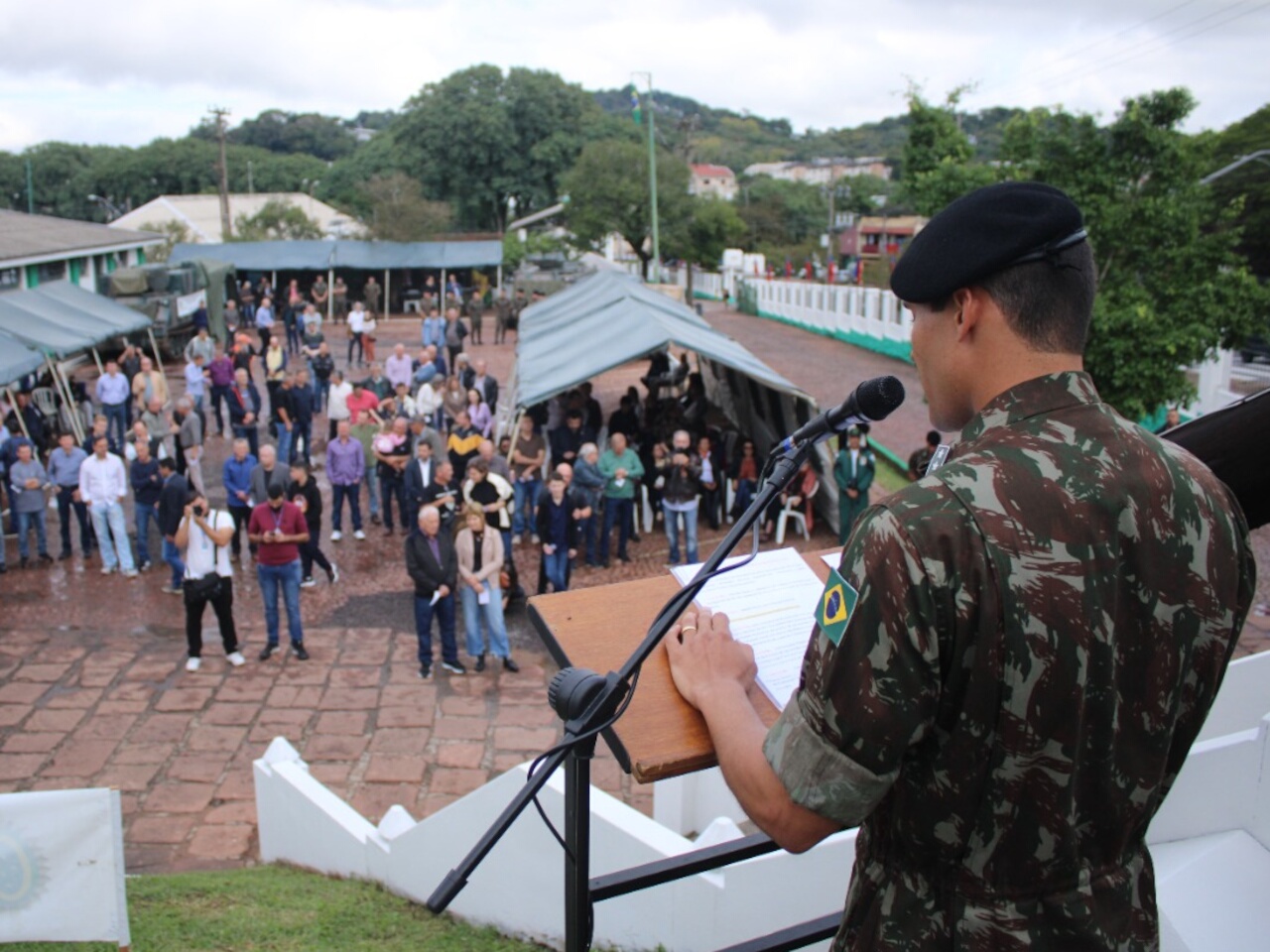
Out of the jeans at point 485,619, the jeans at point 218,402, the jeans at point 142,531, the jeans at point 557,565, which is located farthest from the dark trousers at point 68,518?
the jeans at point 557,565

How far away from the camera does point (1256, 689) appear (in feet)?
13.2

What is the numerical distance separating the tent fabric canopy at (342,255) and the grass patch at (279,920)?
32.4 meters

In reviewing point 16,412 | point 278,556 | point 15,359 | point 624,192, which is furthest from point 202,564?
point 624,192

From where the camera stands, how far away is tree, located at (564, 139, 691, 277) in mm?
41031

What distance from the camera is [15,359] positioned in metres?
14.2

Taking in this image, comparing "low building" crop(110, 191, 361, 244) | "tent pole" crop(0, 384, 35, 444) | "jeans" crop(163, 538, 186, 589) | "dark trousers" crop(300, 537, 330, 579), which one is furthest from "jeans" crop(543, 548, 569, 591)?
"low building" crop(110, 191, 361, 244)

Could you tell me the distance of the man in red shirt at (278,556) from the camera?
377 inches

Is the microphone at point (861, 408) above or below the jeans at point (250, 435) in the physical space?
above

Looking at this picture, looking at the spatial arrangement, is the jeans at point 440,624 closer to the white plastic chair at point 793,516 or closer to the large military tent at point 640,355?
the large military tent at point 640,355

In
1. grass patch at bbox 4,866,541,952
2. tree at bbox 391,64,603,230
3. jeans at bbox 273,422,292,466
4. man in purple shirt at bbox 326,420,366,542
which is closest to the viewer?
grass patch at bbox 4,866,541,952

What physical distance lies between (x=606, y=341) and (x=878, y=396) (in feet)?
41.9

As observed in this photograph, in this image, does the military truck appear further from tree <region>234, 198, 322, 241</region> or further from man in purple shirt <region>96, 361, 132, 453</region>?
tree <region>234, 198, 322, 241</region>

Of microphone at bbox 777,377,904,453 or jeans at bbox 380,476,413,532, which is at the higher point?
microphone at bbox 777,377,904,453

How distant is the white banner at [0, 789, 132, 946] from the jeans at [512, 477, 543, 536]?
26.0ft
